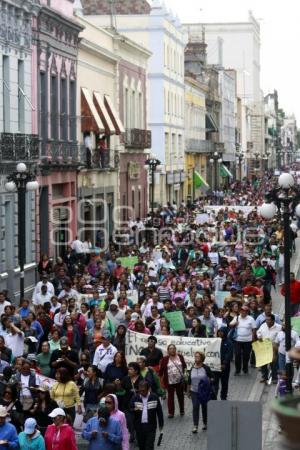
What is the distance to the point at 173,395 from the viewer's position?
55.2 ft

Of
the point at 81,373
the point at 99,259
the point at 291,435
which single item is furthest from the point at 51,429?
the point at 99,259

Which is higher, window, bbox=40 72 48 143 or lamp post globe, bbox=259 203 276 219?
window, bbox=40 72 48 143

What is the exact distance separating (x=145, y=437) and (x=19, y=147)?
1836 centimetres

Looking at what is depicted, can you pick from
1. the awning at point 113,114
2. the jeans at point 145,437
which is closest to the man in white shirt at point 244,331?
the jeans at point 145,437

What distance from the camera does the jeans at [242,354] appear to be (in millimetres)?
19797

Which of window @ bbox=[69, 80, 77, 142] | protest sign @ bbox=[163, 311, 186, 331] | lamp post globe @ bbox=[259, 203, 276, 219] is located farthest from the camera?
window @ bbox=[69, 80, 77, 142]

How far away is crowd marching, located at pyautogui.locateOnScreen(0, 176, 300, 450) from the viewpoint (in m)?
13.0

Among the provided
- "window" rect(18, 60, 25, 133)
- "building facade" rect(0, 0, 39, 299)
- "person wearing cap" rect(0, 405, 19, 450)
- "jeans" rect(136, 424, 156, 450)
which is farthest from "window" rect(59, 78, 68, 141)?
"person wearing cap" rect(0, 405, 19, 450)

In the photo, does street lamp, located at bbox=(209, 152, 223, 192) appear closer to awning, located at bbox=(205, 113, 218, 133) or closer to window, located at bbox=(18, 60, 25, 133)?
awning, located at bbox=(205, 113, 218, 133)

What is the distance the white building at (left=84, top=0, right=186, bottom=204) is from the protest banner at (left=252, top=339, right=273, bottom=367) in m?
46.5

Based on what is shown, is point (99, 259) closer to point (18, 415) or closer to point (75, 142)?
point (75, 142)

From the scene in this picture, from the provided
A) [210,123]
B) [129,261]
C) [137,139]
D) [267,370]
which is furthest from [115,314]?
[210,123]

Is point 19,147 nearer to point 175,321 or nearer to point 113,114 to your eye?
point 175,321

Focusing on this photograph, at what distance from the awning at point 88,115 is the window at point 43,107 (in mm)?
6749
